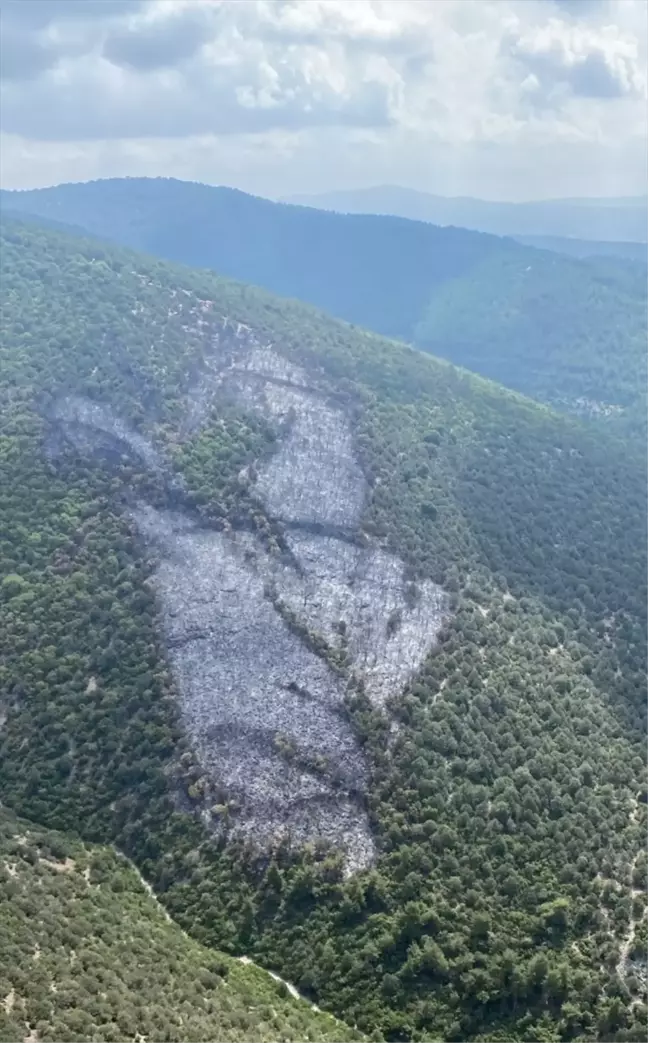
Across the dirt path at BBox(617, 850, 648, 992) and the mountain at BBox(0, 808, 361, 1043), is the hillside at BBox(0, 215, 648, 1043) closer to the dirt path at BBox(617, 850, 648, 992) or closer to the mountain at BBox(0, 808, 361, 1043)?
the dirt path at BBox(617, 850, 648, 992)

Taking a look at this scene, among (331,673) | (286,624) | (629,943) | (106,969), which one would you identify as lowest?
(629,943)

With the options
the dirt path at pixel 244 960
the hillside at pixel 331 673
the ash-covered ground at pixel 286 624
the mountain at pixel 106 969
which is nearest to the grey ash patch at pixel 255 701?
the ash-covered ground at pixel 286 624

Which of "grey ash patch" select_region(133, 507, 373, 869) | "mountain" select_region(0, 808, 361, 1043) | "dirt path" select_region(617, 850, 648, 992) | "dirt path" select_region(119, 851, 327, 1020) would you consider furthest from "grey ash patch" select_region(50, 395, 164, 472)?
"dirt path" select_region(617, 850, 648, 992)

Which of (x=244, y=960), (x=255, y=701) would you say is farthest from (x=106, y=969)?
(x=255, y=701)

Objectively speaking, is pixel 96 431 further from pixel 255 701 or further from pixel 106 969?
pixel 106 969

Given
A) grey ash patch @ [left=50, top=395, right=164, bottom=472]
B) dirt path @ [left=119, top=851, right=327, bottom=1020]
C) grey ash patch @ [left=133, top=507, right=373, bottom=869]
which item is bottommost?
dirt path @ [left=119, top=851, right=327, bottom=1020]
